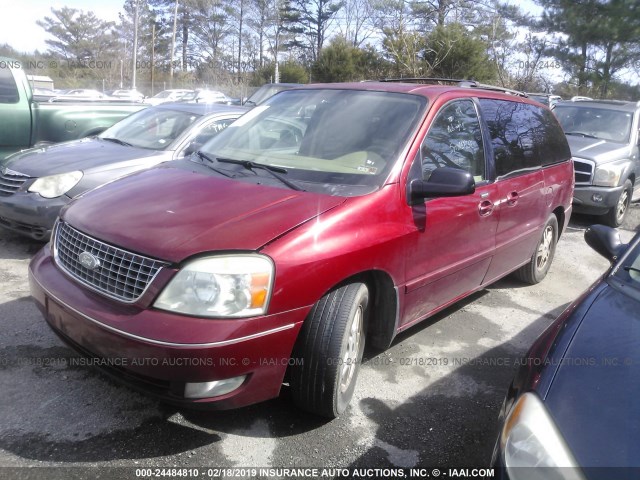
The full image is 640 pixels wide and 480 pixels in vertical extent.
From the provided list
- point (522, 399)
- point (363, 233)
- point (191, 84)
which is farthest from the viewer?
point (191, 84)

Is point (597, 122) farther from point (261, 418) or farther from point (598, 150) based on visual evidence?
point (261, 418)

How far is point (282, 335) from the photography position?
7.92 feet

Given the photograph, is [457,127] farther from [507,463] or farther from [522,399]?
[507,463]

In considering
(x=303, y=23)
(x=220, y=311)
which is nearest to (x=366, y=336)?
(x=220, y=311)

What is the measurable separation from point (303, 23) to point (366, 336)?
147 feet

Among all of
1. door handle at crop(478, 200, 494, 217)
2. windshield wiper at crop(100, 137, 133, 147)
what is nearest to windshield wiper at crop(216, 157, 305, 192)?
door handle at crop(478, 200, 494, 217)

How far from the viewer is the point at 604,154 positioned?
7.99 meters

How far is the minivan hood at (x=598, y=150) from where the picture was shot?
7937 mm

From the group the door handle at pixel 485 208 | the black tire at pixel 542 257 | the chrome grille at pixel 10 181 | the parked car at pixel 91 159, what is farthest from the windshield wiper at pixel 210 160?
the black tire at pixel 542 257

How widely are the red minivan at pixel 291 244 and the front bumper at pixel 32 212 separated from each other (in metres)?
1.87

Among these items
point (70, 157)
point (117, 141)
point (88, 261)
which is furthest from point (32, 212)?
point (88, 261)

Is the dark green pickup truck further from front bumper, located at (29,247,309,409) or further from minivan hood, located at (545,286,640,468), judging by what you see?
minivan hood, located at (545,286,640,468)

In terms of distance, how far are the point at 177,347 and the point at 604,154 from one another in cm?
770

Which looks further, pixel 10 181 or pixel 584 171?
pixel 584 171
